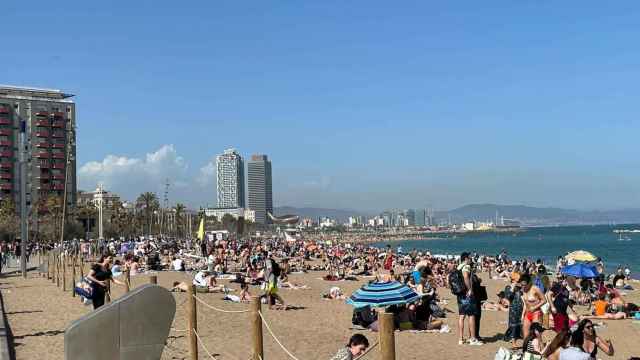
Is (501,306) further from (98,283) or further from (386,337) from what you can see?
(386,337)

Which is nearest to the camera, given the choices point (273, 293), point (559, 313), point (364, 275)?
point (559, 313)

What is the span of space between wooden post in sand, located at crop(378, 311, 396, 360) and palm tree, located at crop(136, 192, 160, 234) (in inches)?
3694

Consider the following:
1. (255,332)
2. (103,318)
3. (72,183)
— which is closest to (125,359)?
(103,318)

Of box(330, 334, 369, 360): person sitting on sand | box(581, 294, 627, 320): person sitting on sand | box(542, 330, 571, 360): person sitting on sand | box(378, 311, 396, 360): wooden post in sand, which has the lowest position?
box(581, 294, 627, 320): person sitting on sand

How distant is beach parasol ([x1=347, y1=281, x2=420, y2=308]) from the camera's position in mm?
12719

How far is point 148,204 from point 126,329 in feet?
323

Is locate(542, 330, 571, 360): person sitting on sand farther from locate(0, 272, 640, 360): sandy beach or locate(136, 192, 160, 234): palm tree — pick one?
locate(136, 192, 160, 234): palm tree

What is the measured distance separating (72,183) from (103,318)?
95.3 m

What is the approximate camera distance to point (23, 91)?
99.8m

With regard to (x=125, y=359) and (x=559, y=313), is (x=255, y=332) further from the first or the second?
(x=559, y=313)

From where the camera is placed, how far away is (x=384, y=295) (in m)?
12.8

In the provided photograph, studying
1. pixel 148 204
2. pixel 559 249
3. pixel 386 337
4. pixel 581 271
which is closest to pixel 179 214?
pixel 148 204

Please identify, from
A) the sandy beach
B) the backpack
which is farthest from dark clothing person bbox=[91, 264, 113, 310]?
the backpack

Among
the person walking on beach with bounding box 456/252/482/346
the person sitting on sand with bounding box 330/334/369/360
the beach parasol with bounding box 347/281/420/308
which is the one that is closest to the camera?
the person sitting on sand with bounding box 330/334/369/360
